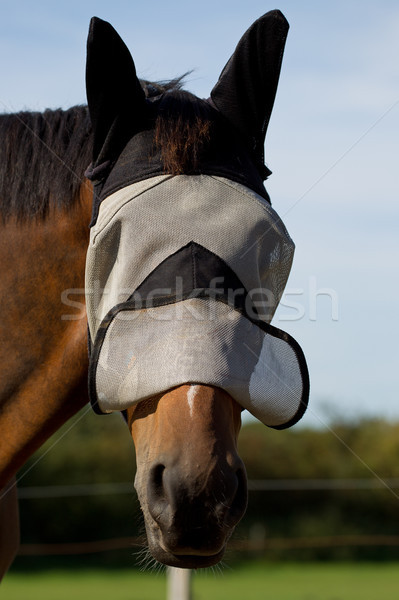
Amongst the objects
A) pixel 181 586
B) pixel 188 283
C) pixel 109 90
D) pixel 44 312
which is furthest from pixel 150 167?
pixel 181 586

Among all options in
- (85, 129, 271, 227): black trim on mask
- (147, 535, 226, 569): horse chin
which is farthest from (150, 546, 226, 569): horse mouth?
(85, 129, 271, 227): black trim on mask

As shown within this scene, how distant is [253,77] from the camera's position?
2033 millimetres

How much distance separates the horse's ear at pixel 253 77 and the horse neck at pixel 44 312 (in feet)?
1.76

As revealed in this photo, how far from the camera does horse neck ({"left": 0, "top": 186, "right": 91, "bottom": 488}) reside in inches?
83.7

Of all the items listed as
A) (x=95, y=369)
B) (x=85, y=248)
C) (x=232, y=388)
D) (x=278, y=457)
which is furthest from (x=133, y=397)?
(x=278, y=457)

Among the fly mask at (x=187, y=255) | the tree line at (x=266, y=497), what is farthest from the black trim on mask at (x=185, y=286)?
the tree line at (x=266, y=497)

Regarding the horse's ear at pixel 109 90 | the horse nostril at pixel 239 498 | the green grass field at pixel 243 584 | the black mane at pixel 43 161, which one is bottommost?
the green grass field at pixel 243 584

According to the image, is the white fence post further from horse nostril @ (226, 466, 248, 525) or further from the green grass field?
the green grass field

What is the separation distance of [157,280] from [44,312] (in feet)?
1.74

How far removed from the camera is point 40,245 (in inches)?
84.3

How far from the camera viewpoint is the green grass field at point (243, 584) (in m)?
9.66

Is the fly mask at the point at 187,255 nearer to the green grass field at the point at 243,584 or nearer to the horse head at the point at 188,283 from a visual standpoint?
the horse head at the point at 188,283

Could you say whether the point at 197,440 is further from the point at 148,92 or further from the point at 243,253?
the point at 148,92

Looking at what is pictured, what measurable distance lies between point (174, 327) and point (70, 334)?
0.55 meters
